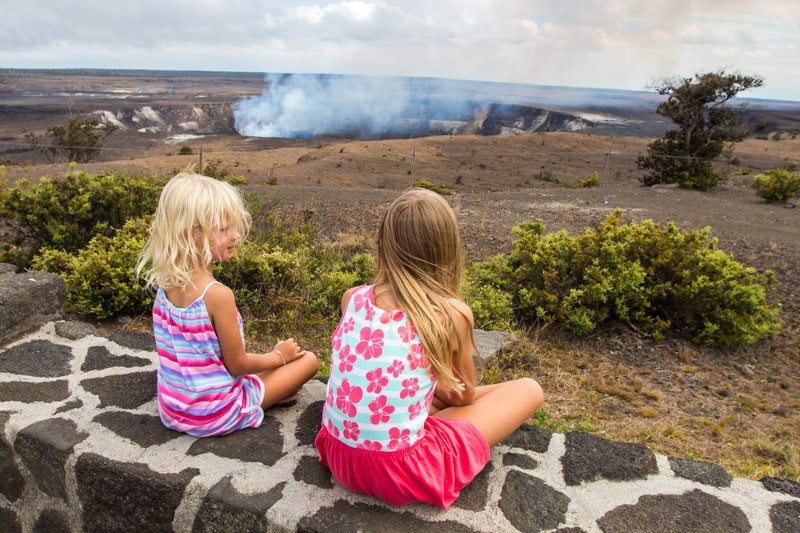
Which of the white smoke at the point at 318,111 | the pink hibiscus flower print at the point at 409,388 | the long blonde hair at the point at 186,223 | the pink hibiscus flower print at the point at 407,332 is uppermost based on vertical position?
the white smoke at the point at 318,111

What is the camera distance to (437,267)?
179 centimetres

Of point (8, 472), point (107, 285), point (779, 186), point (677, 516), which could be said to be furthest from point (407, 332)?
point (779, 186)

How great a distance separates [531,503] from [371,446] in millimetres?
571

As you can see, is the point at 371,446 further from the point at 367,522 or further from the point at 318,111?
the point at 318,111

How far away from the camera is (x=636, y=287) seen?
14.8ft

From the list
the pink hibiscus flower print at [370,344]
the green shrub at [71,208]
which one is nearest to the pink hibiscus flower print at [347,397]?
the pink hibiscus flower print at [370,344]

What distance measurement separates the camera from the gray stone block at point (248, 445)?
1992 mm

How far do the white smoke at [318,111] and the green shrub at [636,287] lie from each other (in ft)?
171

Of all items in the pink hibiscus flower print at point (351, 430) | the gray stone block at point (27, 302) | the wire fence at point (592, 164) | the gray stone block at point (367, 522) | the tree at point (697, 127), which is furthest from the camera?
the wire fence at point (592, 164)

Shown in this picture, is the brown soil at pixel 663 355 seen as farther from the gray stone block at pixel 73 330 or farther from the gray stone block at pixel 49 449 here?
the gray stone block at pixel 73 330

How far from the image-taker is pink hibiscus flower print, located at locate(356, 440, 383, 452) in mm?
1731

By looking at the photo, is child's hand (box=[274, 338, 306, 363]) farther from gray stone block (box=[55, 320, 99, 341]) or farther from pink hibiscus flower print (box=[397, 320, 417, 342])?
gray stone block (box=[55, 320, 99, 341])

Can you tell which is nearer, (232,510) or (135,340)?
(232,510)

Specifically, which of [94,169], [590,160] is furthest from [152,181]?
[590,160]
